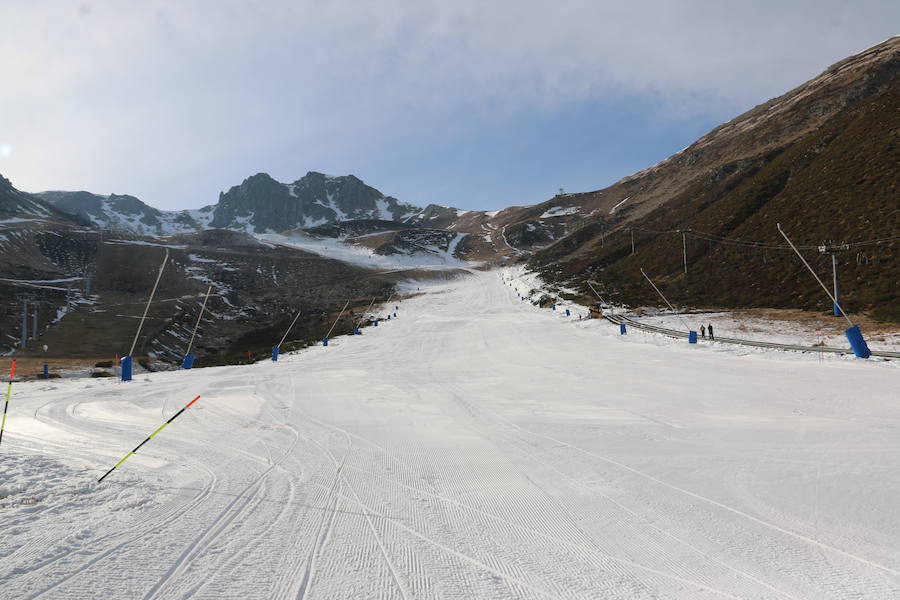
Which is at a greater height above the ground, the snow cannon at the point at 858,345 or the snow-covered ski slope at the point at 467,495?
the snow cannon at the point at 858,345

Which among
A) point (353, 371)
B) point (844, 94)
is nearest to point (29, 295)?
point (353, 371)

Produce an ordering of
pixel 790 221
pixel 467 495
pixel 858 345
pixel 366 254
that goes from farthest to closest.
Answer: pixel 366 254
pixel 790 221
pixel 858 345
pixel 467 495

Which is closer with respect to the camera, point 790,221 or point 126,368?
point 126,368

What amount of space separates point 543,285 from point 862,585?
67.4 m

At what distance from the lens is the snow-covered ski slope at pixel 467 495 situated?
3.63 meters

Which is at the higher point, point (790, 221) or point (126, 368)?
point (790, 221)

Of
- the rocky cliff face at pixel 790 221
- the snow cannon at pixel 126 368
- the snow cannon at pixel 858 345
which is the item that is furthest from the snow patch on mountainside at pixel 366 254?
the snow cannon at pixel 858 345

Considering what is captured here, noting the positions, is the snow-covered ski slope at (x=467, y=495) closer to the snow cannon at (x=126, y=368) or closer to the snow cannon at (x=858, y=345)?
the snow cannon at (x=858, y=345)

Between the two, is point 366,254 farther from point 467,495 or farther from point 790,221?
point 467,495

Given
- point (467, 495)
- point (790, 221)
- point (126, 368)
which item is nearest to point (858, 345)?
point (467, 495)

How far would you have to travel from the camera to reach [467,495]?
18.2 feet

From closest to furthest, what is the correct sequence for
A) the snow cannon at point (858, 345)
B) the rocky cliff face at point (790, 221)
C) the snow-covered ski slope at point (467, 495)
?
the snow-covered ski slope at point (467, 495) < the snow cannon at point (858, 345) < the rocky cliff face at point (790, 221)

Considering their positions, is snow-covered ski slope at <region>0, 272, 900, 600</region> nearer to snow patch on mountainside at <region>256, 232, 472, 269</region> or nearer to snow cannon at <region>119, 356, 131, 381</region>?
snow cannon at <region>119, 356, 131, 381</region>

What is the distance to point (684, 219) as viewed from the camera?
242 feet
